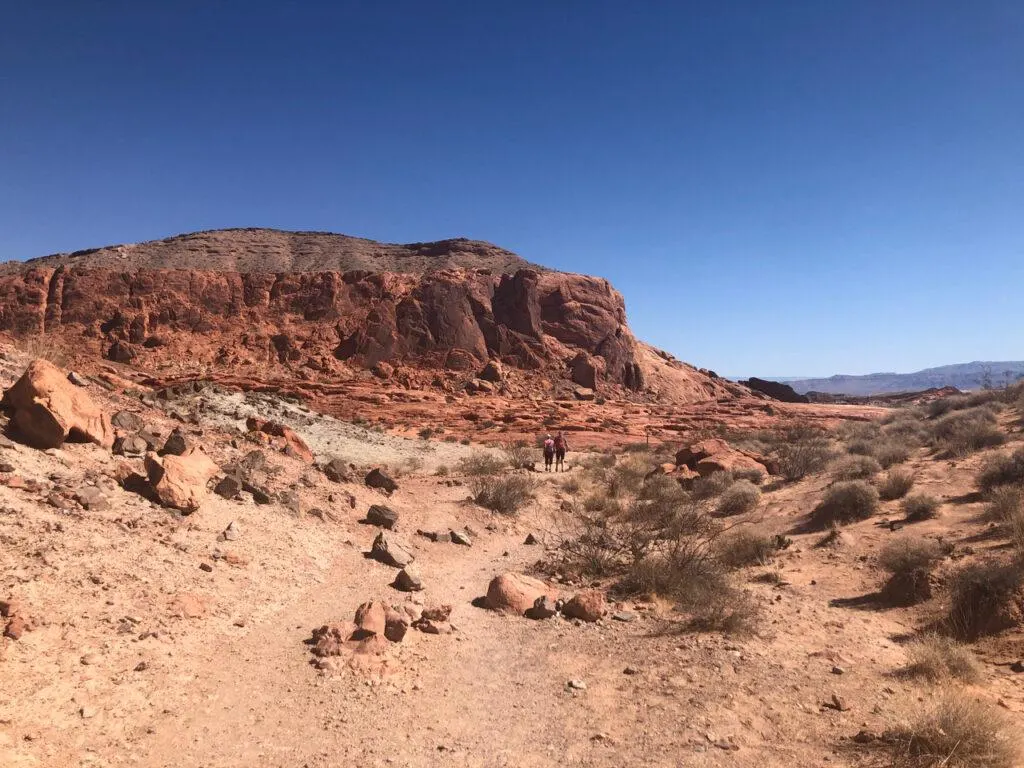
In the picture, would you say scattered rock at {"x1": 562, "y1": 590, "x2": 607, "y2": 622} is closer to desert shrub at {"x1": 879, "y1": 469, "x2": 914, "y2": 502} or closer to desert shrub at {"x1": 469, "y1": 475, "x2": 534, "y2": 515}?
desert shrub at {"x1": 469, "y1": 475, "x2": 534, "y2": 515}

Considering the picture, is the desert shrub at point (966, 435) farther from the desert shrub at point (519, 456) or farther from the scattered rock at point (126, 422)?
the scattered rock at point (126, 422)

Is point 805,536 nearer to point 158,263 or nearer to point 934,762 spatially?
point 934,762

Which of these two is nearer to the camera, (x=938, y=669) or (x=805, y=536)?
(x=938, y=669)

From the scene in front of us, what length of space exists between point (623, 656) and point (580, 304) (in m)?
49.2

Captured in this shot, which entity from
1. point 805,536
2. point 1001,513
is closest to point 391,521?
point 805,536

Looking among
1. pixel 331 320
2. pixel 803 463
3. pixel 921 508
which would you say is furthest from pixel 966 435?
pixel 331 320

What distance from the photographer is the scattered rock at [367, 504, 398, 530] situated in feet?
31.4

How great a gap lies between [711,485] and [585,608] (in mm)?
8788

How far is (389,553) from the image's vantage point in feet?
26.6

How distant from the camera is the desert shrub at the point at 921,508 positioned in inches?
374

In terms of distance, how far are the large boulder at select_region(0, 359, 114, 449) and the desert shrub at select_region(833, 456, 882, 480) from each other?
13741 millimetres

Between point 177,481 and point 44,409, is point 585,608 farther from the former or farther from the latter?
point 44,409

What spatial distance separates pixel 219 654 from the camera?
4.86 m

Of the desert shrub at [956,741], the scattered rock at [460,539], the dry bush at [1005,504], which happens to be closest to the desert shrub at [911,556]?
the dry bush at [1005,504]
